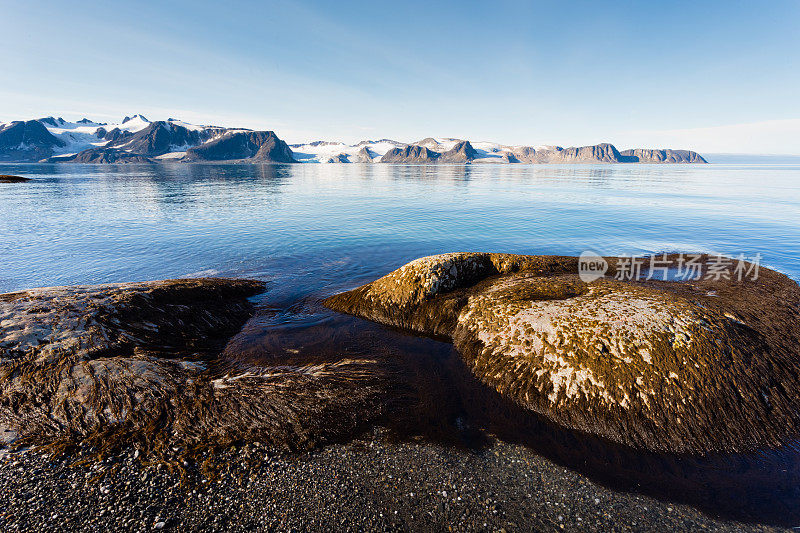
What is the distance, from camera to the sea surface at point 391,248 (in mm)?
6242

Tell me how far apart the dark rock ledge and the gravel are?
537 mm

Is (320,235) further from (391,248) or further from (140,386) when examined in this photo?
(140,386)

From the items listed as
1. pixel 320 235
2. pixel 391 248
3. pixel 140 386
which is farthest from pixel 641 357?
pixel 320 235

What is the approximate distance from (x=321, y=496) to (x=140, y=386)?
5364mm

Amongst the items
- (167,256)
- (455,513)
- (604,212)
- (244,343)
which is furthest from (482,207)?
(455,513)

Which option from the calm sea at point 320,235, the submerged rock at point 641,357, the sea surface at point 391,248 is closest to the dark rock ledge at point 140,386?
the sea surface at point 391,248

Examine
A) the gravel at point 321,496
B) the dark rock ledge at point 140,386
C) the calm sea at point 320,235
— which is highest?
the calm sea at point 320,235

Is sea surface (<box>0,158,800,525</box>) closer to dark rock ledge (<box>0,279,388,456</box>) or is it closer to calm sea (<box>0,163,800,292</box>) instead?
calm sea (<box>0,163,800,292</box>)

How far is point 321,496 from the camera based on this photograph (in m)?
5.58

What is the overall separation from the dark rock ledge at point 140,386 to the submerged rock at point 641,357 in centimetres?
418

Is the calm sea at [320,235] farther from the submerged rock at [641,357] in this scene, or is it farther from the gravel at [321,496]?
the gravel at [321,496]

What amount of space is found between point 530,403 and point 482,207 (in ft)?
134

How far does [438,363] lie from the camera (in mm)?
9750

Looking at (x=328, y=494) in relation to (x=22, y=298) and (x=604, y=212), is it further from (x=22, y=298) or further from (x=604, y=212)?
(x=604, y=212)
